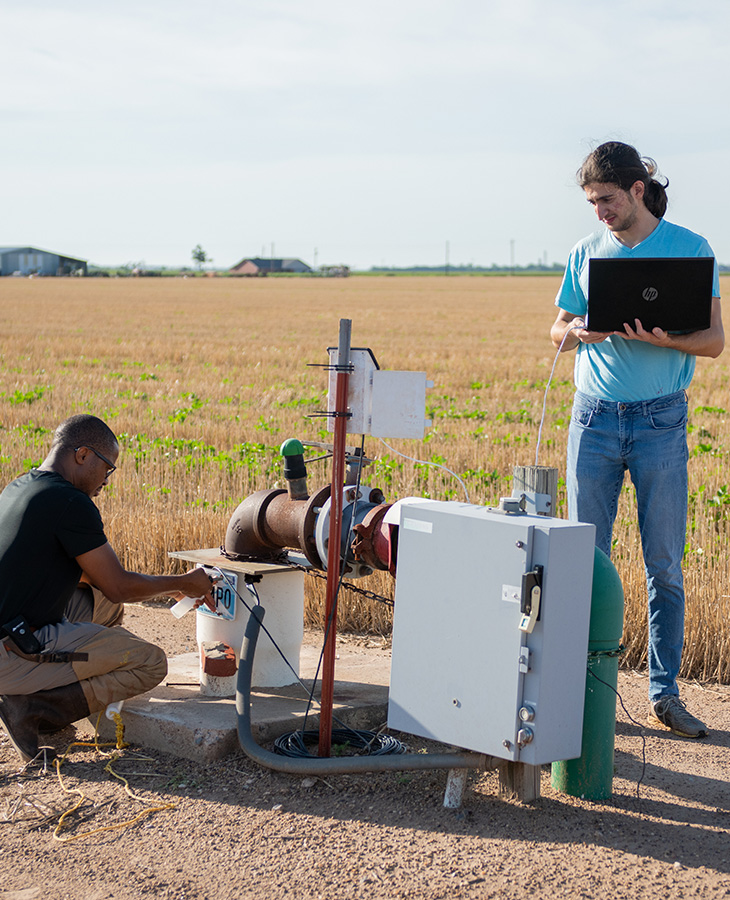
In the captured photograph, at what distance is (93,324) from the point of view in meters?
34.0

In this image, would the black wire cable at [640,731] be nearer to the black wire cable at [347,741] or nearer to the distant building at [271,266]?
the black wire cable at [347,741]

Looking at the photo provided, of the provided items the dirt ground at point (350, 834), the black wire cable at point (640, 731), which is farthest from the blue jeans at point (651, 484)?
the dirt ground at point (350, 834)

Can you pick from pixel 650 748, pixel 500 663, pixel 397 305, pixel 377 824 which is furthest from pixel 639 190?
pixel 397 305

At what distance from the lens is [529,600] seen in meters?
3.68

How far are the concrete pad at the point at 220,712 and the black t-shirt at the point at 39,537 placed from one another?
0.71m

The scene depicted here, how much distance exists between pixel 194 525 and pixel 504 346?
67.1 ft

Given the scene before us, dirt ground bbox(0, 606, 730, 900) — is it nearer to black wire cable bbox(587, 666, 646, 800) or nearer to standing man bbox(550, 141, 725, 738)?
black wire cable bbox(587, 666, 646, 800)

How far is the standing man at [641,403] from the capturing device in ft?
14.6

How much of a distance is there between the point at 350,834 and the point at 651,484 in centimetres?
192

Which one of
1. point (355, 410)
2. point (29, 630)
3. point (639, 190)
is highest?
point (639, 190)

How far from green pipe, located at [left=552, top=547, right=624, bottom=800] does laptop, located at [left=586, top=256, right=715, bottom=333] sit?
1.07 m

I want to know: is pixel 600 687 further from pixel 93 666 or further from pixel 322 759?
pixel 93 666

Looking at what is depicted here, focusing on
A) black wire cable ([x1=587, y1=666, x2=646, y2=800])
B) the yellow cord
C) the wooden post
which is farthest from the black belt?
black wire cable ([x1=587, y1=666, x2=646, y2=800])

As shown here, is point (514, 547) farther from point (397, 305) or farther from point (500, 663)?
point (397, 305)
